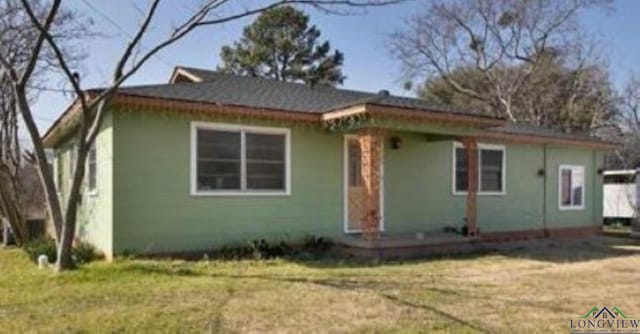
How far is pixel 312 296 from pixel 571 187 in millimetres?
11001

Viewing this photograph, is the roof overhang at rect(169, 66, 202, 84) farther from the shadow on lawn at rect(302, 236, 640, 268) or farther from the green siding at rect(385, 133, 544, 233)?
the shadow on lawn at rect(302, 236, 640, 268)

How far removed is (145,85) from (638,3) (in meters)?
17.4

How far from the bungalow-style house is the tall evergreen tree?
1764cm

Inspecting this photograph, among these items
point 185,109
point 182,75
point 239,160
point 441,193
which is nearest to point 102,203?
point 185,109

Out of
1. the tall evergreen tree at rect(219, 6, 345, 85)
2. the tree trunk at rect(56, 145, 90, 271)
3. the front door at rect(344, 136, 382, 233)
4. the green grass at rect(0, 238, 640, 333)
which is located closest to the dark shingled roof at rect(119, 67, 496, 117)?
the front door at rect(344, 136, 382, 233)

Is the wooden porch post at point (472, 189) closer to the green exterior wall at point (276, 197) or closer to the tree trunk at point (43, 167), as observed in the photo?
the green exterior wall at point (276, 197)

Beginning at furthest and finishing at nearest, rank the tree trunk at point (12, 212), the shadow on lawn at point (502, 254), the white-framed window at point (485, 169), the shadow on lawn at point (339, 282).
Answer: the white-framed window at point (485, 169)
the tree trunk at point (12, 212)
the shadow on lawn at point (502, 254)
the shadow on lawn at point (339, 282)

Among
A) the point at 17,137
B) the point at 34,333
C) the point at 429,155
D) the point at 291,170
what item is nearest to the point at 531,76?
the point at 429,155

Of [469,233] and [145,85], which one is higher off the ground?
[145,85]

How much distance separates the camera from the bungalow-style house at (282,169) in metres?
8.75

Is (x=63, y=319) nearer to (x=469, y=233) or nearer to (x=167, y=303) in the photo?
(x=167, y=303)

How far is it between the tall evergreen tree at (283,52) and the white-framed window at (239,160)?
20696 mm

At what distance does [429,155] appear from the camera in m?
11.9

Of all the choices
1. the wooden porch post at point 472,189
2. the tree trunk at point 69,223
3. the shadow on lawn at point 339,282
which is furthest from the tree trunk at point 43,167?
the wooden porch post at point 472,189
